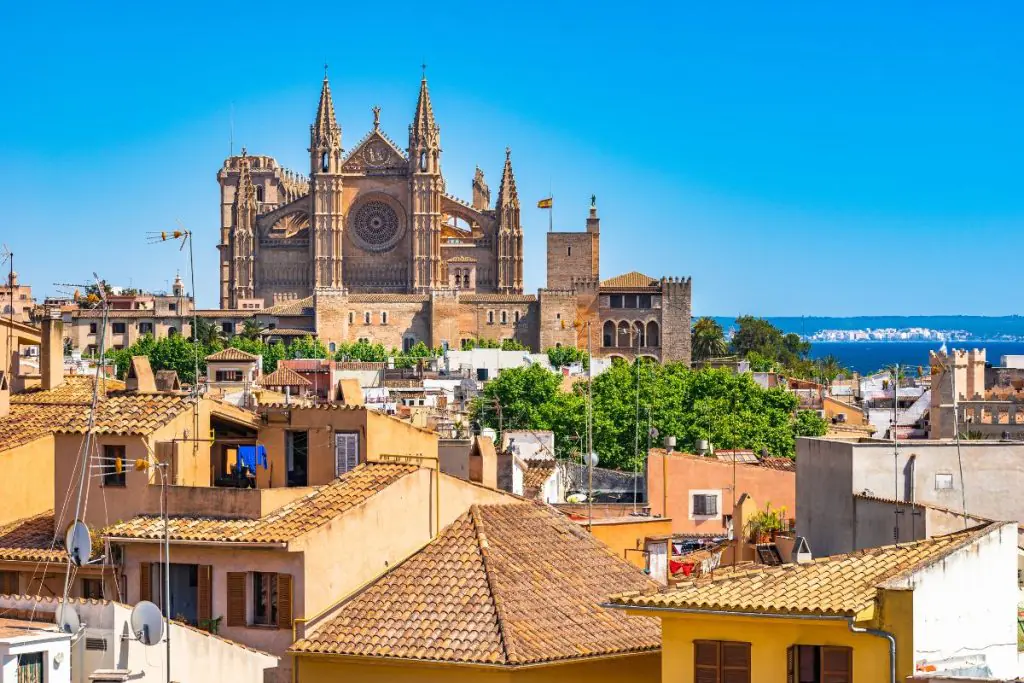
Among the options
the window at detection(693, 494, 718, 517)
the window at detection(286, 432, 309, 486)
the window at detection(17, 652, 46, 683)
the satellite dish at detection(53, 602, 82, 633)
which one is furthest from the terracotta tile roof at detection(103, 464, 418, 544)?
the window at detection(693, 494, 718, 517)

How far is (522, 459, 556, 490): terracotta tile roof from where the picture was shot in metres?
26.9

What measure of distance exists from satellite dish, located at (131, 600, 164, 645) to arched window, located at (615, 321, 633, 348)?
9811 centimetres

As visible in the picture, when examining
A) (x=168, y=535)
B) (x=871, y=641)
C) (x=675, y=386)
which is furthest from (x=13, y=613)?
(x=675, y=386)

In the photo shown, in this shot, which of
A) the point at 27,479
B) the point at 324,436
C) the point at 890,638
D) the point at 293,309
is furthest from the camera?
the point at 293,309

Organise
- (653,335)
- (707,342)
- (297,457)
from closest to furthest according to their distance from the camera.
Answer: (297,457)
(653,335)
(707,342)

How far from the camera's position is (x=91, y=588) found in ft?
44.8

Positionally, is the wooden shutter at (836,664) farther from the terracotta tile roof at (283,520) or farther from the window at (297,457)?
the window at (297,457)

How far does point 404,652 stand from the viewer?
12.2 m

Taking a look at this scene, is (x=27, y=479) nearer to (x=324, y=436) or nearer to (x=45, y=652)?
(x=324, y=436)

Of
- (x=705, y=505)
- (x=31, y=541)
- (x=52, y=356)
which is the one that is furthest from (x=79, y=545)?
(x=705, y=505)

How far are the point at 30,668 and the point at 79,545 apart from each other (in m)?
1.57

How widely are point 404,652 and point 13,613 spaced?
2636 millimetres

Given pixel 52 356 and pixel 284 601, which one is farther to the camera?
pixel 52 356

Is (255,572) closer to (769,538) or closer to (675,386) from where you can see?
(769,538)
